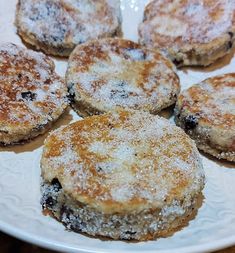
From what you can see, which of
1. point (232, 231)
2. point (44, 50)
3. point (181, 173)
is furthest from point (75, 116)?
point (232, 231)

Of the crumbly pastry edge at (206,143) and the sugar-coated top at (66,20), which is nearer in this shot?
the crumbly pastry edge at (206,143)

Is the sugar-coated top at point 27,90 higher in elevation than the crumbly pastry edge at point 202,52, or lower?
lower

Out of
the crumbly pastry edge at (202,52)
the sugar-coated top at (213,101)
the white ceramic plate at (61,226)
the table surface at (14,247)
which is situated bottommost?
the table surface at (14,247)

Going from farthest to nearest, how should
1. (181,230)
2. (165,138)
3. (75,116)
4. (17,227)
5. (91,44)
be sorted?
(91,44) → (75,116) → (165,138) → (181,230) → (17,227)

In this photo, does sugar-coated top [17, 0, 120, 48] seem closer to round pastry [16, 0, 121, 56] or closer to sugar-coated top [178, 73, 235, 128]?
round pastry [16, 0, 121, 56]

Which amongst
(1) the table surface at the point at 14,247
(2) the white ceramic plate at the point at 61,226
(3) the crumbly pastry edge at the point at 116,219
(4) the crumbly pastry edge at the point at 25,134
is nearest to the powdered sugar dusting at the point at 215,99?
(2) the white ceramic plate at the point at 61,226

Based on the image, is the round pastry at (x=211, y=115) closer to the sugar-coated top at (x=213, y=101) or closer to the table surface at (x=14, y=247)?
the sugar-coated top at (x=213, y=101)

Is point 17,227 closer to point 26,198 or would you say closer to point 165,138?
point 26,198
